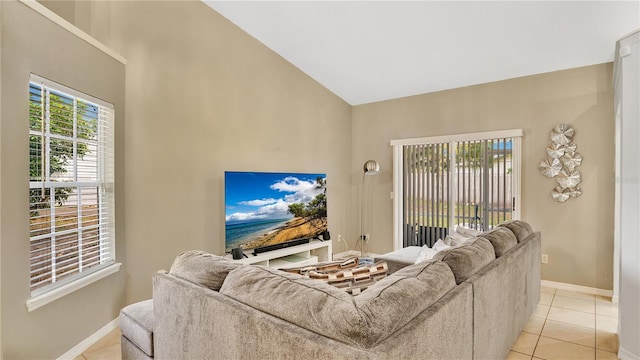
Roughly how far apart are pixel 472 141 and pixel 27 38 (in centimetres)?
461

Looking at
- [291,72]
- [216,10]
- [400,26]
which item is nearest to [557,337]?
[400,26]

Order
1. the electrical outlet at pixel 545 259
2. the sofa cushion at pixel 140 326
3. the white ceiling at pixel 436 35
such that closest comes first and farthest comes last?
the sofa cushion at pixel 140 326, the white ceiling at pixel 436 35, the electrical outlet at pixel 545 259

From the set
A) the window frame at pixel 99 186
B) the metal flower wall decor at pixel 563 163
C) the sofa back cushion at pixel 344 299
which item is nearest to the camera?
the sofa back cushion at pixel 344 299

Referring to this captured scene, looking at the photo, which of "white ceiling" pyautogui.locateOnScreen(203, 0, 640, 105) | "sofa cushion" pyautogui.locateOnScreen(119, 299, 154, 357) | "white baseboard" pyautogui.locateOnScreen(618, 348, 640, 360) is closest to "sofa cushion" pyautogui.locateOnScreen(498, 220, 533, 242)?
"white baseboard" pyautogui.locateOnScreen(618, 348, 640, 360)

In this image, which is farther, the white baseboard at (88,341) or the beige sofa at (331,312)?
the white baseboard at (88,341)

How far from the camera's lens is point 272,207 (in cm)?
412

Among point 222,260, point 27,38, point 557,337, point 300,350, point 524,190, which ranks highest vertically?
point 27,38

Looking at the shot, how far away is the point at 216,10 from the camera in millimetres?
3729

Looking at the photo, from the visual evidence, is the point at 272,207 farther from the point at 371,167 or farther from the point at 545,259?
the point at 545,259

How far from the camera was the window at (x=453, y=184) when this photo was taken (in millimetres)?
4258

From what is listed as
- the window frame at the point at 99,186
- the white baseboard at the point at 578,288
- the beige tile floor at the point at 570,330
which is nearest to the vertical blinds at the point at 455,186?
the white baseboard at the point at 578,288

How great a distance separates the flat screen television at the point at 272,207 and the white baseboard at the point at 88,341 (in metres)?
1.22

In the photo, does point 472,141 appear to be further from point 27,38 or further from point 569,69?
point 27,38

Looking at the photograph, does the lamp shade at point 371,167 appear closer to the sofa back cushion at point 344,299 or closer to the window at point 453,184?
the window at point 453,184
